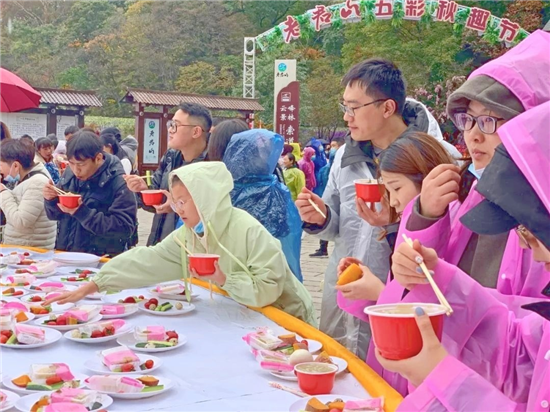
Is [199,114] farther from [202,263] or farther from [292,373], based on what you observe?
[292,373]

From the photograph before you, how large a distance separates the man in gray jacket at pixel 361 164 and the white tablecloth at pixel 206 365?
40cm

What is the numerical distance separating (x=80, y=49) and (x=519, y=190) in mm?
33591

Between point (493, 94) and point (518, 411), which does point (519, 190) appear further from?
point (493, 94)

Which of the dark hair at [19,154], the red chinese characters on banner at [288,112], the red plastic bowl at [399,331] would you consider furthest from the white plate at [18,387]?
the red chinese characters on banner at [288,112]

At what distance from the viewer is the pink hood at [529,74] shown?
166cm

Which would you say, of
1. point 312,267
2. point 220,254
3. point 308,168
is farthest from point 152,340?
point 308,168

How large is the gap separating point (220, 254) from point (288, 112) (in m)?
13.9

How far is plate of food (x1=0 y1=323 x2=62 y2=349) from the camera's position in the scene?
2.26m

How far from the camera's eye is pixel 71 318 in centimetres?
253

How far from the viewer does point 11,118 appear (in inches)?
530

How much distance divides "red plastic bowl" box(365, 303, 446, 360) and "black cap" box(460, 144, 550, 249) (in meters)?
0.24

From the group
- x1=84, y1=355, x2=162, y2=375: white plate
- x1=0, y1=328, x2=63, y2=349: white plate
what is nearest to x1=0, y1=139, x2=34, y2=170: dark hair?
x1=0, y1=328, x2=63, y2=349: white plate

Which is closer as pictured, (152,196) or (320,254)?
(152,196)

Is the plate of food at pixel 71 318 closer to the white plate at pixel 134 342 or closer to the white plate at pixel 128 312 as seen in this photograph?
the white plate at pixel 128 312
